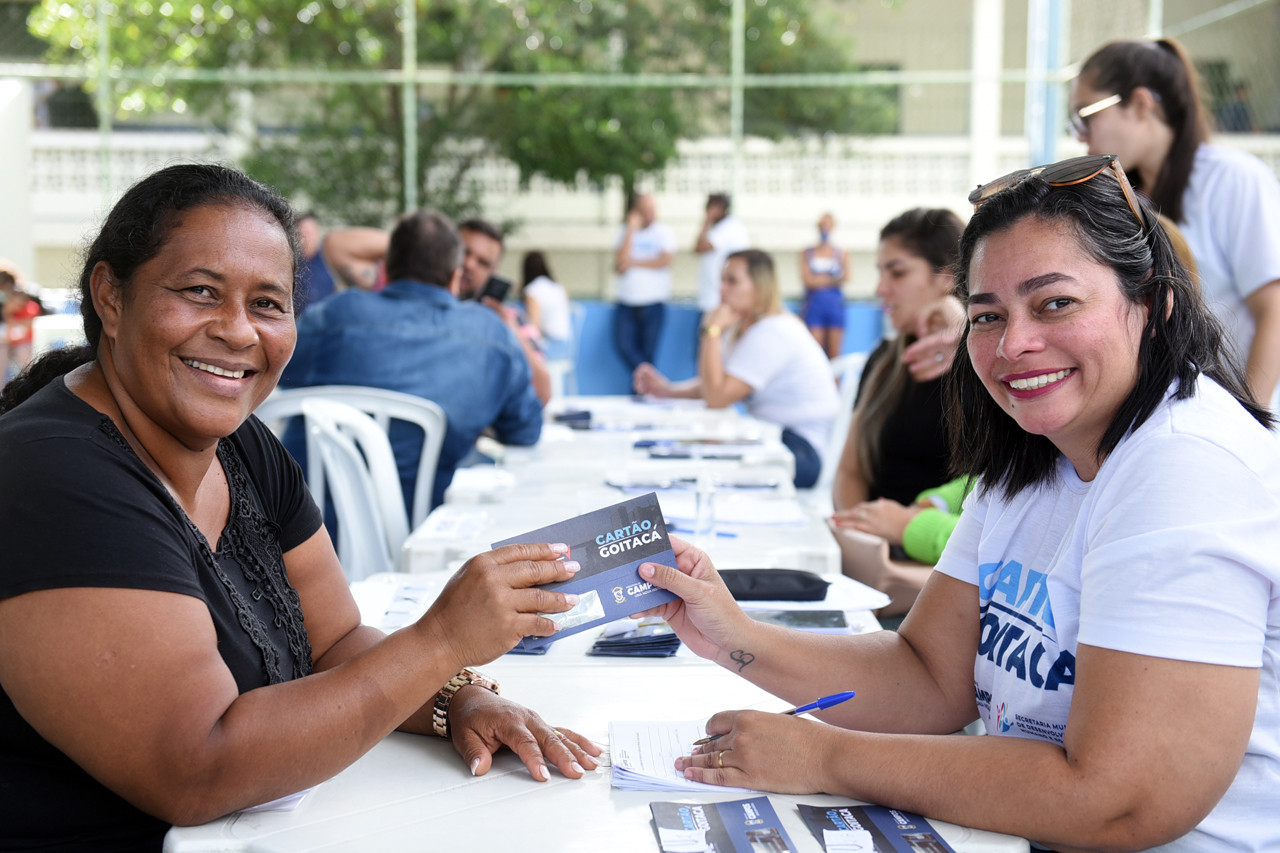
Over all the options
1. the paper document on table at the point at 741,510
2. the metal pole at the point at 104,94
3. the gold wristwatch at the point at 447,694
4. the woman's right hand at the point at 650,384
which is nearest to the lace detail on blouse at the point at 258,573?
the gold wristwatch at the point at 447,694

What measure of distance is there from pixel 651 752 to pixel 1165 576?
0.69 metres

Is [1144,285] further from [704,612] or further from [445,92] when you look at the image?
[445,92]

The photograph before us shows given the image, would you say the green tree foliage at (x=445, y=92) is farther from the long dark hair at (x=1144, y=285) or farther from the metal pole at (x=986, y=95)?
the long dark hair at (x=1144, y=285)

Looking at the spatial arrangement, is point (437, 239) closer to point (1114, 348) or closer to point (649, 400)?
point (649, 400)

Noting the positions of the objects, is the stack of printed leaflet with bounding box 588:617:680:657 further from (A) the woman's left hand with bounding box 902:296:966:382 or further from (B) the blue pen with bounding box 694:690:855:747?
(A) the woman's left hand with bounding box 902:296:966:382

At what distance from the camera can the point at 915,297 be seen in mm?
3826

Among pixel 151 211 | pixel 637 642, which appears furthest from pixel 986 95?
pixel 151 211

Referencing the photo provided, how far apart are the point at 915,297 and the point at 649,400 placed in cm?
241

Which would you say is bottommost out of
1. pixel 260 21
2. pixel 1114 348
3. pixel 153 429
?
pixel 153 429

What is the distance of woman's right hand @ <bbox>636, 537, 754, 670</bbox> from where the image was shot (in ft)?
5.47

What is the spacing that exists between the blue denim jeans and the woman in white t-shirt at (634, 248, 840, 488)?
4791 mm

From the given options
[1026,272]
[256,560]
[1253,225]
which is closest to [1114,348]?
[1026,272]

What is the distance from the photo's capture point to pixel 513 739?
148 centimetres

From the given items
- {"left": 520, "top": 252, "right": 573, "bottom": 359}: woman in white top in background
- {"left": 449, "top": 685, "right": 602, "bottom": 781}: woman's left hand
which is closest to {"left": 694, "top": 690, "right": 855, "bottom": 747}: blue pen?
{"left": 449, "top": 685, "right": 602, "bottom": 781}: woman's left hand
